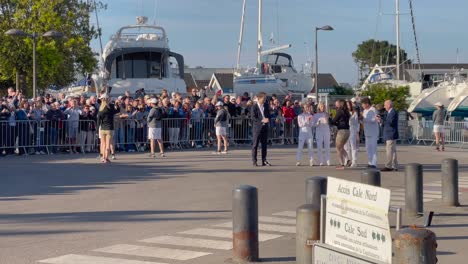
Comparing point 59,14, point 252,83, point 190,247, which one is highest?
point 59,14

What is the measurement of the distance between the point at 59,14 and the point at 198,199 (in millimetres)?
31089

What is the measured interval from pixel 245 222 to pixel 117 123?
1794 cm

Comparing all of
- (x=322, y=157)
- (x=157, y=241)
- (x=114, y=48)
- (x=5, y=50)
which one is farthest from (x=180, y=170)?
(x=5, y=50)

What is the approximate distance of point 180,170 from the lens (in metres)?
21.2

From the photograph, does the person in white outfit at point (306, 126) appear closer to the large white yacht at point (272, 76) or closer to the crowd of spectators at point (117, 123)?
the crowd of spectators at point (117, 123)

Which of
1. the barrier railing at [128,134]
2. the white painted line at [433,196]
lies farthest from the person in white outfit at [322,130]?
the barrier railing at [128,134]

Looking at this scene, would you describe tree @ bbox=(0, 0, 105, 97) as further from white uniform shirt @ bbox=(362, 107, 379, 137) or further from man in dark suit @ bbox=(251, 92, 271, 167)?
white uniform shirt @ bbox=(362, 107, 379, 137)

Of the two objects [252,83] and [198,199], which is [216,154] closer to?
[198,199]

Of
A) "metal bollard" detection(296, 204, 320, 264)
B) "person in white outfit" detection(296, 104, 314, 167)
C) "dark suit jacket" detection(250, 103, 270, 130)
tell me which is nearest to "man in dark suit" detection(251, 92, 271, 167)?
"dark suit jacket" detection(250, 103, 270, 130)

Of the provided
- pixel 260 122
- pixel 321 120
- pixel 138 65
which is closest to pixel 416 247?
pixel 260 122

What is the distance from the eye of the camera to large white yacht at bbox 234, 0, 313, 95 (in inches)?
2034

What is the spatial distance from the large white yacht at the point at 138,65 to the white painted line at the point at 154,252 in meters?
26.5

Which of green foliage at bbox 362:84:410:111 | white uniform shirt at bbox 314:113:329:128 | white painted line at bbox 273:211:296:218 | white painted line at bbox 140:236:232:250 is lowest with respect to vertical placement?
white painted line at bbox 140:236:232:250

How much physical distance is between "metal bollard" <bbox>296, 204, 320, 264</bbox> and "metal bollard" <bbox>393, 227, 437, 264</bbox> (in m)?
2.31
